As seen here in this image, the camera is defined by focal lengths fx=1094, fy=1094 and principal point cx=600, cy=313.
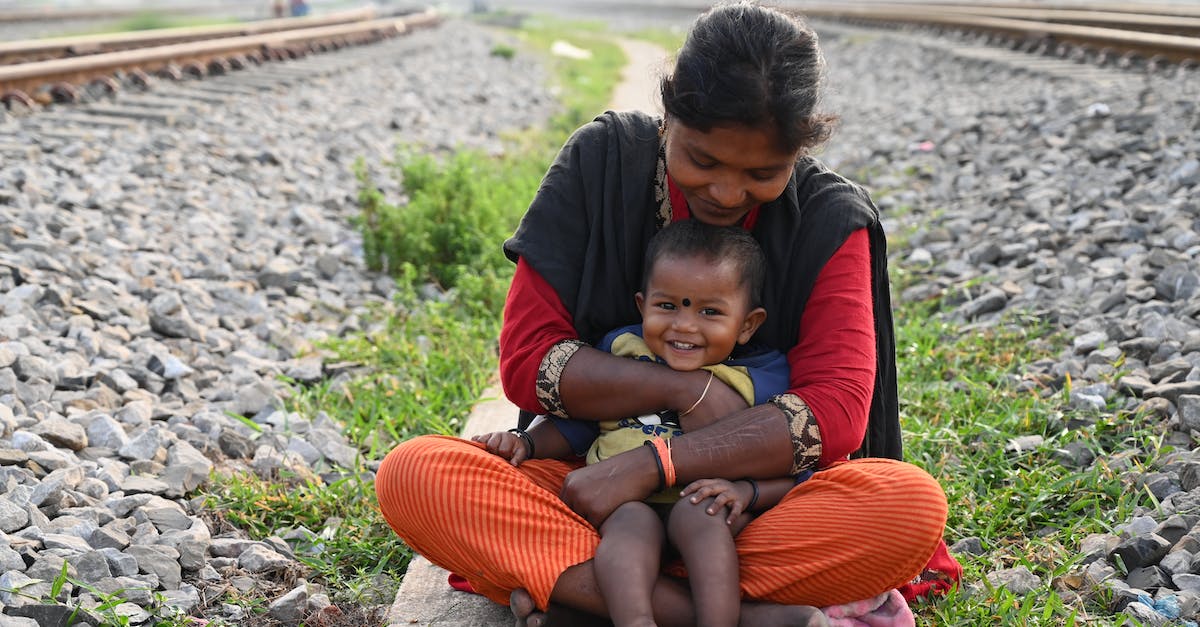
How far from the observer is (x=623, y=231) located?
2.74m

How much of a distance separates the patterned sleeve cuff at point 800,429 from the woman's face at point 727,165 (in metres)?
0.45

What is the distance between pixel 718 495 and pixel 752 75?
0.91m

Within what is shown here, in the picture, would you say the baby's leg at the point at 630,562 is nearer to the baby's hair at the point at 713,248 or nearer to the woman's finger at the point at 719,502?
the woman's finger at the point at 719,502

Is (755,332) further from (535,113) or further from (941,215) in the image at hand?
(535,113)

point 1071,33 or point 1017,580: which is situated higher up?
point 1071,33

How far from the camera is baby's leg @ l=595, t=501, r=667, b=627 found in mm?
2252

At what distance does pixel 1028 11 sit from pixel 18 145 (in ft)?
42.1

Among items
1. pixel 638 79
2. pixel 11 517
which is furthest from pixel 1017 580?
pixel 638 79

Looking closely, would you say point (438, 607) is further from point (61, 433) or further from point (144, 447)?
point (61, 433)

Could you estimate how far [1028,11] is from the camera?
14.6 m

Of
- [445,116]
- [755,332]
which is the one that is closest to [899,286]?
[755,332]

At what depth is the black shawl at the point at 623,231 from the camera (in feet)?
8.75

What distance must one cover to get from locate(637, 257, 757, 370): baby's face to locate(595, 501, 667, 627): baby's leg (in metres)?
Answer: 0.37

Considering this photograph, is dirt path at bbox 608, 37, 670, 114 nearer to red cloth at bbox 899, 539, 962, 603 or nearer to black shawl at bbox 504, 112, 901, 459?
black shawl at bbox 504, 112, 901, 459
